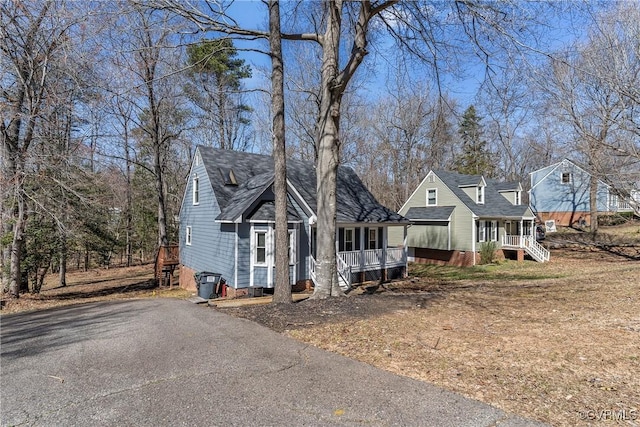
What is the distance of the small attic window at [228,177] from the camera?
49.6 feet

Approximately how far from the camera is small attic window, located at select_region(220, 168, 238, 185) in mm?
15127

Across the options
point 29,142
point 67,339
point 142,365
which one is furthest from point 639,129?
point 29,142

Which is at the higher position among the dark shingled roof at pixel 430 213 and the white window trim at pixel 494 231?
the dark shingled roof at pixel 430 213

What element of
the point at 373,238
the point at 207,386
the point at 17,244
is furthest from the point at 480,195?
the point at 17,244

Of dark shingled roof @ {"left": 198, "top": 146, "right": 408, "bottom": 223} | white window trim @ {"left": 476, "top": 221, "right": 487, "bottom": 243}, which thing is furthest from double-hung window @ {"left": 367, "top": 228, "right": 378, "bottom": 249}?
white window trim @ {"left": 476, "top": 221, "right": 487, "bottom": 243}

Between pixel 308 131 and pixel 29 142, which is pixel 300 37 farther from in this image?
pixel 308 131

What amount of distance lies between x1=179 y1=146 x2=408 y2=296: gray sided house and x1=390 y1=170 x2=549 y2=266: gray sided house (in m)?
6.19

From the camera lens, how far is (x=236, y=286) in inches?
498

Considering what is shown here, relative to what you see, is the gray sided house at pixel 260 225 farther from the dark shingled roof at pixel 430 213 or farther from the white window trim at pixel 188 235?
the dark shingled roof at pixel 430 213

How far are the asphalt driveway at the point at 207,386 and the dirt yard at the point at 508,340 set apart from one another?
0.45 meters

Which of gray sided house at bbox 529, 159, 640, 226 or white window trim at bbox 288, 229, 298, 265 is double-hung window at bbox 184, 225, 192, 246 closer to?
white window trim at bbox 288, 229, 298, 265

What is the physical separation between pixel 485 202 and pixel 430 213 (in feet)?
12.1

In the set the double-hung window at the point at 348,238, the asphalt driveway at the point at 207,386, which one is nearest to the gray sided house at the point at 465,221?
the double-hung window at the point at 348,238

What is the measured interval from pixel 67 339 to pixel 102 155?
34.1 feet
